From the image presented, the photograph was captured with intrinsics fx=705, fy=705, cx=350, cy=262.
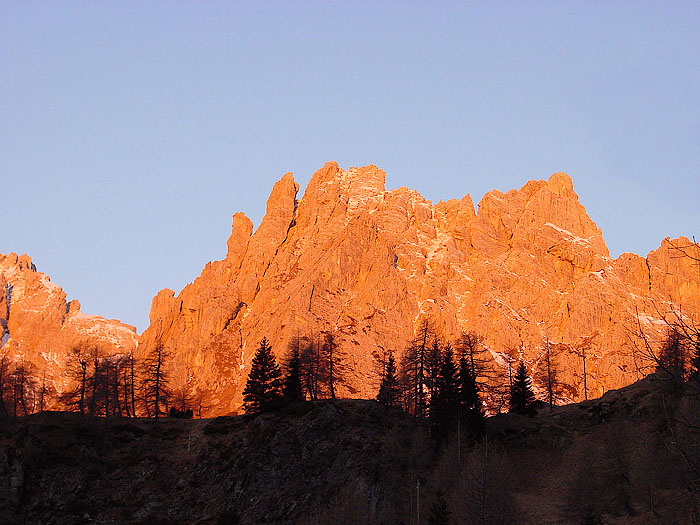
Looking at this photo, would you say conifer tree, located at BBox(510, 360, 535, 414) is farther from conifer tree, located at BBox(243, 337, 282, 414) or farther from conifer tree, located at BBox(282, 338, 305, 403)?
conifer tree, located at BBox(243, 337, 282, 414)

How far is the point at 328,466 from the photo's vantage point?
237 feet

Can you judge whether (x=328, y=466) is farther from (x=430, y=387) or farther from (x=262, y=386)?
(x=262, y=386)

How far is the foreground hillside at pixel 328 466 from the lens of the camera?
55000 mm

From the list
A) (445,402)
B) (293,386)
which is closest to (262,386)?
(293,386)

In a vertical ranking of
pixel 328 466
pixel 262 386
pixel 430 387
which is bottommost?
pixel 328 466

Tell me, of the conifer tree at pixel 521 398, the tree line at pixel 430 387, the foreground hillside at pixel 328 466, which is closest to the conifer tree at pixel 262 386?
the tree line at pixel 430 387

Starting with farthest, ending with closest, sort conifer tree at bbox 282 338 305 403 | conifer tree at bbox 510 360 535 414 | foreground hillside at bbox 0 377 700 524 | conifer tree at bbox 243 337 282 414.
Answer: conifer tree at bbox 282 338 305 403 → conifer tree at bbox 243 337 282 414 → conifer tree at bbox 510 360 535 414 → foreground hillside at bbox 0 377 700 524

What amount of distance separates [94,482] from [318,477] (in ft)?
80.6

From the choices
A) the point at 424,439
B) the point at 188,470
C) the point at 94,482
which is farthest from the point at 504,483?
the point at 94,482

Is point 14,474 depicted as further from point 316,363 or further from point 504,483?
point 504,483

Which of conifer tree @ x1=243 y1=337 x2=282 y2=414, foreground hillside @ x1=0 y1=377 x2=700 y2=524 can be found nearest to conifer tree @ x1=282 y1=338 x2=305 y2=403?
conifer tree @ x1=243 y1=337 x2=282 y2=414

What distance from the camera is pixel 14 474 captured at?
73062 mm

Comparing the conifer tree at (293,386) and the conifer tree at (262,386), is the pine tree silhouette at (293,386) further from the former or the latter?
the conifer tree at (262,386)

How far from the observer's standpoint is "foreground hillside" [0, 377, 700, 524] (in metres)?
55.0
